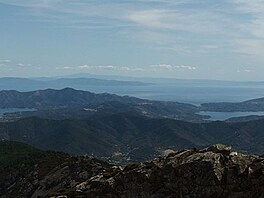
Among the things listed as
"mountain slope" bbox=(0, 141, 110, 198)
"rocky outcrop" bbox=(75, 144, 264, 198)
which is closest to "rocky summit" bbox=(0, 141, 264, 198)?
"rocky outcrop" bbox=(75, 144, 264, 198)

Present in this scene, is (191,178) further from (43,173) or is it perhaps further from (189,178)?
(43,173)

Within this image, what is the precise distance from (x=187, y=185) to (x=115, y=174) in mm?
9935

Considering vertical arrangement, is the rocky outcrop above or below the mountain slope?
above

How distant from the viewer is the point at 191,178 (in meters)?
49.6

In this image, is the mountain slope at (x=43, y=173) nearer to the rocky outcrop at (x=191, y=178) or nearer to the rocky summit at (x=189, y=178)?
the rocky summit at (x=189, y=178)

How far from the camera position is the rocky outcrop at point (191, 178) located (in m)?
48.4

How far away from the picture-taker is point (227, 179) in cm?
4888

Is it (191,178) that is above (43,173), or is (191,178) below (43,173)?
above

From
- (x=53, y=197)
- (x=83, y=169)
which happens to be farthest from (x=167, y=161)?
(x=83, y=169)

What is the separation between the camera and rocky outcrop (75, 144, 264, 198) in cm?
4838

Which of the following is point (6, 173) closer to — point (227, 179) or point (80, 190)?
point (80, 190)

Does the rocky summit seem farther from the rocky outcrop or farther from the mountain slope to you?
the mountain slope

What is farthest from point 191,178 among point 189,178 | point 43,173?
point 43,173

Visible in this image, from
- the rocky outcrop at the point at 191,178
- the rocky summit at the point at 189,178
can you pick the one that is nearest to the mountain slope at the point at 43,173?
the rocky summit at the point at 189,178
